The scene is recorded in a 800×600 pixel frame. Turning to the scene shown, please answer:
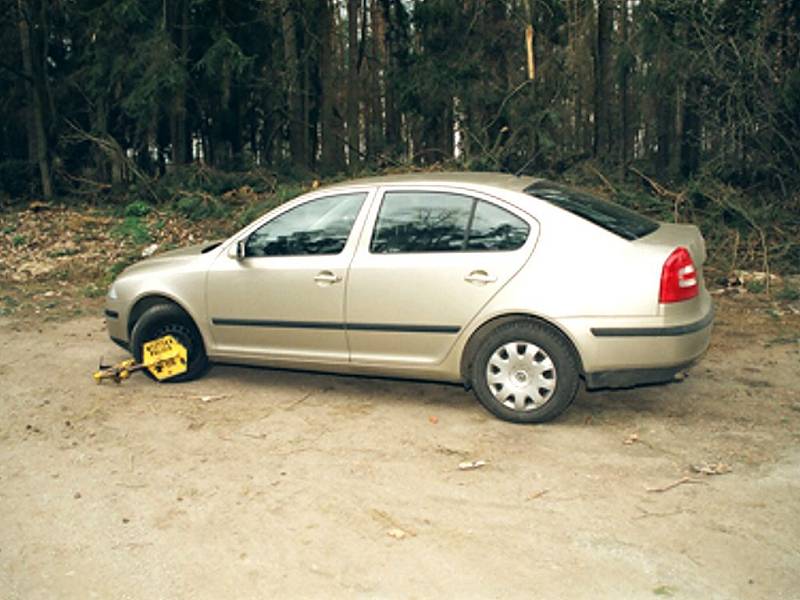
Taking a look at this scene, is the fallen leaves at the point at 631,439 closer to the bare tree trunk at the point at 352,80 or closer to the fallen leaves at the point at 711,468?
the fallen leaves at the point at 711,468

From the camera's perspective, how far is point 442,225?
18.2ft

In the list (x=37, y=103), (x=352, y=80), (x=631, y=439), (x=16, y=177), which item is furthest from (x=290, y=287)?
(x=16, y=177)

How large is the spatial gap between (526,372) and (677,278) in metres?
1.10

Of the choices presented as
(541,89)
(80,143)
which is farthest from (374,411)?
(80,143)

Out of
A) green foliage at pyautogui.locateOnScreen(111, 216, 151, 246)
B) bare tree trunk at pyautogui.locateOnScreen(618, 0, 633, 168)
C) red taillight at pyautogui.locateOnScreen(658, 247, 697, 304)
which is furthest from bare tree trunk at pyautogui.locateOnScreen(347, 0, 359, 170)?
red taillight at pyautogui.locateOnScreen(658, 247, 697, 304)

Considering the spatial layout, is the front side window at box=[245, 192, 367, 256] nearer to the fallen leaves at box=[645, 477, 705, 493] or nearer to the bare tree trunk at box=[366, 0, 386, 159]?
the fallen leaves at box=[645, 477, 705, 493]

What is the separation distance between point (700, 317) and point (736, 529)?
1733 millimetres

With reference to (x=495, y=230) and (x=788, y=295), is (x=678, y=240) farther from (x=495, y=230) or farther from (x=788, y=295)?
(x=788, y=295)

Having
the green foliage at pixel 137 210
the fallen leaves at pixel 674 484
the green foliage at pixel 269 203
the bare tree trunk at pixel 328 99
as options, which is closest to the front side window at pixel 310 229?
the fallen leaves at pixel 674 484

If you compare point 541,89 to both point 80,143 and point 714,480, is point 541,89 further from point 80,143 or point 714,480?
point 714,480

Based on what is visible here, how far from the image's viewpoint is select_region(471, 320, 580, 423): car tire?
5.14 meters

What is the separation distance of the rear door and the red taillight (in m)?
0.85

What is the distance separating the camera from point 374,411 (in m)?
5.75

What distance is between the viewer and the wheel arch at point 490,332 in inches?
203
